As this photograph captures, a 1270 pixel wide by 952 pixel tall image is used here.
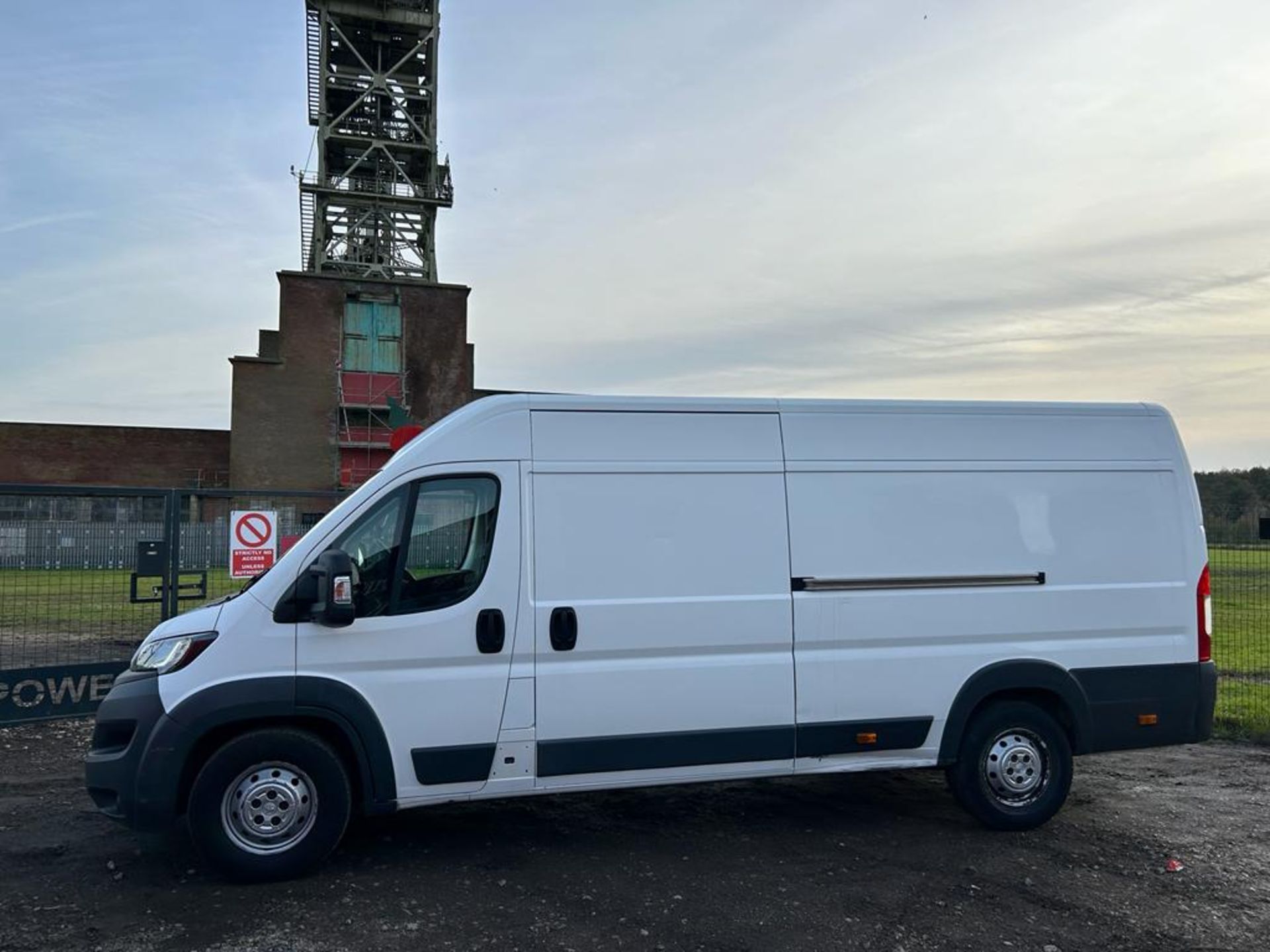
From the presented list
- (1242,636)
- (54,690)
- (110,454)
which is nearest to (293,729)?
(54,690)

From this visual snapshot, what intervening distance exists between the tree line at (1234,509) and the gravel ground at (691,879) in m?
3.45

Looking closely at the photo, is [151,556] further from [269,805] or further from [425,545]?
[425,545]

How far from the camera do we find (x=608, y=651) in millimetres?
5145

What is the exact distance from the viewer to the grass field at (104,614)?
28.2 ft

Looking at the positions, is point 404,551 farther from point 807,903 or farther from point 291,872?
point 807,903

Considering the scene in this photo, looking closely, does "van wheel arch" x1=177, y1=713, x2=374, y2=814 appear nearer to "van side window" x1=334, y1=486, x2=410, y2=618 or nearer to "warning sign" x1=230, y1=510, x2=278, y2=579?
"van side window" x1=334, y1=486, x2=410, y2=618

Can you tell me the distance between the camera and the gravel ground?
4.30 meters

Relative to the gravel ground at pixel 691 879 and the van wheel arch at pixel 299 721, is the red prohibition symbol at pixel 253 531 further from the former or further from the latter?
the van wheel arch at pixel 299 721

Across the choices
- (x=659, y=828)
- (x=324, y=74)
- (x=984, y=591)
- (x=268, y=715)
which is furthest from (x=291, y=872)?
(x=324, y=74)

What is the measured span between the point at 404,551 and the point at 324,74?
4219cm

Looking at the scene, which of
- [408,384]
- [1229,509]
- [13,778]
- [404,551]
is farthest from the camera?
[408,384]

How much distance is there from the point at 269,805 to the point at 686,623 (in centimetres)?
235

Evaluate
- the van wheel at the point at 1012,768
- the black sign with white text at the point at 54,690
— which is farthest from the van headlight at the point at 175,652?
the van wheel at the point at 1012,768

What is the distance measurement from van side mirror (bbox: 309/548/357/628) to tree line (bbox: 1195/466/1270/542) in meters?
8.04
